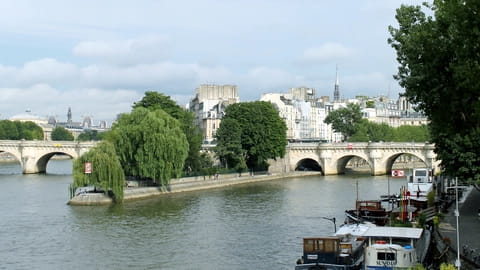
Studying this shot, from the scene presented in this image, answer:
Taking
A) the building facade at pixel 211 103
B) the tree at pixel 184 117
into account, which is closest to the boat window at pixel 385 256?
the tree at pixel 184 117

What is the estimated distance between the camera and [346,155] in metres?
87.8

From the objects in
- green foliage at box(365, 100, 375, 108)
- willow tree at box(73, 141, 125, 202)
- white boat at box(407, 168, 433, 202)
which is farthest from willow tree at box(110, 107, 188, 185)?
green foliage at box(365, 100, 375, 108)

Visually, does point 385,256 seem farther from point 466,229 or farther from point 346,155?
point 346,155

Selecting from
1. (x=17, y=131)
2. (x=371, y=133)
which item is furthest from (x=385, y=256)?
(x=17, y=131)

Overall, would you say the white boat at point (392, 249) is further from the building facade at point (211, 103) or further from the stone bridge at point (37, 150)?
the building facade at point (211, 103)

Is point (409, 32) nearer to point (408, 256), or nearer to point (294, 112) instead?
point (408, 256)

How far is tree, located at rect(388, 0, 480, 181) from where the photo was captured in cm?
2073

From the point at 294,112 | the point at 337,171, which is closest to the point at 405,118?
the point at 294,112

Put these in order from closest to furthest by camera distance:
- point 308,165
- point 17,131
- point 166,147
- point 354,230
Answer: point 354,230, point 166,147, point 308,165, point 17,131

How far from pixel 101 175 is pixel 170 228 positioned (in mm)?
11425

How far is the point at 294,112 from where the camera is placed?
419 ft

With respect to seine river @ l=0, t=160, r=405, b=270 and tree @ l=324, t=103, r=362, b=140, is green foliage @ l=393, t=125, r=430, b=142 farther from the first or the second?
seine river @ l=0, t=160, r=405, b=270

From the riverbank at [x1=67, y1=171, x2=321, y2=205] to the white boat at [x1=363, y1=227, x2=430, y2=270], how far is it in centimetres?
2551

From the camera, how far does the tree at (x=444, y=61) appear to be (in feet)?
68.0
